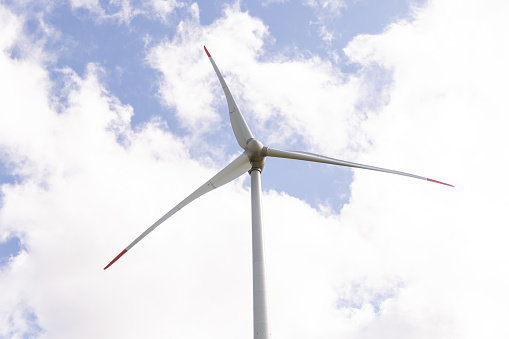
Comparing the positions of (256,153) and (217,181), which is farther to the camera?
(217,181)

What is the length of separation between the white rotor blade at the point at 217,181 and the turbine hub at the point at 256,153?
38cm

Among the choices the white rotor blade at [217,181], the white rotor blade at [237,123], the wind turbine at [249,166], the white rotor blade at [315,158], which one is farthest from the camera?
the white rotor blade at [237,123]

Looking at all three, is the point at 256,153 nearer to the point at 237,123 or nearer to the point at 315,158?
the point at 237,123

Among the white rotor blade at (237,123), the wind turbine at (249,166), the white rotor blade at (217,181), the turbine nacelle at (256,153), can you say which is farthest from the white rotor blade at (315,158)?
the white rotor blade at (237,123)

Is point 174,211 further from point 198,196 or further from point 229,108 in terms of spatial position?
point 229,108

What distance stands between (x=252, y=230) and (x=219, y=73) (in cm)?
1464

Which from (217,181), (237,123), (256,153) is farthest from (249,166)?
(237,123)

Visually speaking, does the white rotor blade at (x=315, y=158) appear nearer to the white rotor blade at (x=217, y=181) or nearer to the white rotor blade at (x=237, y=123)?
the white rotor blade at (x=217, y=181)

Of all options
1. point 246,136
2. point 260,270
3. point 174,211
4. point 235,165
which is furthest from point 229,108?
point 260,270

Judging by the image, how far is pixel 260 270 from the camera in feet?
87.1

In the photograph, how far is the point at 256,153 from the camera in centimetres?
3212

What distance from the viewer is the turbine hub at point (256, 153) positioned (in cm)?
3212

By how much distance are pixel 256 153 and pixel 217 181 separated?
11.1 feet

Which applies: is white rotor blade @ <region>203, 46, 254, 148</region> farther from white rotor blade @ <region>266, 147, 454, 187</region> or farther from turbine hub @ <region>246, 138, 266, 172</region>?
white rotor blade @ <region>266, 147, 454, 187</region>
